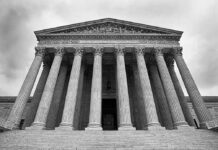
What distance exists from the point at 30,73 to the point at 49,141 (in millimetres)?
9212

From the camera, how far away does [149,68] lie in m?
22.6

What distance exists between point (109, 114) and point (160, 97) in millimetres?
7839

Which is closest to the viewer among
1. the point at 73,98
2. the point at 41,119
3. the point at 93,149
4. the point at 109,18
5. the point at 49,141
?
the point at 93,149

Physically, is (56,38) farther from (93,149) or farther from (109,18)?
(93,149)

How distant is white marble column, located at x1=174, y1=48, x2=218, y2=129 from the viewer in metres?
14.2

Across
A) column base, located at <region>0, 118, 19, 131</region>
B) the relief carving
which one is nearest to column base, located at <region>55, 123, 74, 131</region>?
column base, located at <region>0, 118, 19, 131</region>

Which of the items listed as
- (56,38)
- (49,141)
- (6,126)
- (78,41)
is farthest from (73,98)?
(56,38)

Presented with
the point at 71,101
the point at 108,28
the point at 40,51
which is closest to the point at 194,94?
the point at 71,101

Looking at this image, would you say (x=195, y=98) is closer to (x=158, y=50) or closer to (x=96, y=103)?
(x=158, y=50)

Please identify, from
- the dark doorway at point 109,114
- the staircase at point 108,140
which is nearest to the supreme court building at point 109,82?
the dark doorway at point 109,114

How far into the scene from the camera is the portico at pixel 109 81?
14961 mm

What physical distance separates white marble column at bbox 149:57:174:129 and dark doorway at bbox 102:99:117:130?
6.63 meters

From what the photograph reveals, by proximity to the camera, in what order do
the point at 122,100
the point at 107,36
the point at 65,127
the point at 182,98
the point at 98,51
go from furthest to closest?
the point at 107,36, the point at 98,51, the point at 182,98, the point at 122,100, the point at 65,127

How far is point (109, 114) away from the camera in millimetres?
22359
